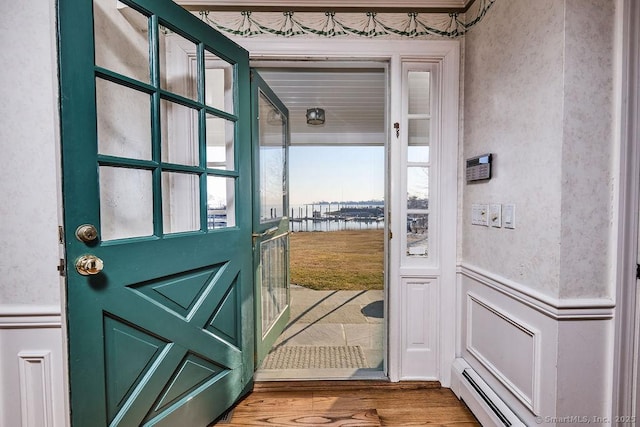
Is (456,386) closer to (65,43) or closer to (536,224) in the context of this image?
(536,224)

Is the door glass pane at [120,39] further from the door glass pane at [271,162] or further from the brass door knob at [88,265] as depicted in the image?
the brass door knob at [88,265]

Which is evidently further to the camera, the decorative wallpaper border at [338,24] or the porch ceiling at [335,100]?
the porch ceiling at [335,100]

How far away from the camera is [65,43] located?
100cm

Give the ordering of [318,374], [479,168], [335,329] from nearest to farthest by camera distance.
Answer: [479,168]
[318,374]
[335,329]

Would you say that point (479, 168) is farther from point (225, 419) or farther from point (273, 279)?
point (225, 419)

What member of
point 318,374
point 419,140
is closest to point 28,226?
point 318,374

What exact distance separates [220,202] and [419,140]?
1278mm

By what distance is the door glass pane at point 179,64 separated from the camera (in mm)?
1643

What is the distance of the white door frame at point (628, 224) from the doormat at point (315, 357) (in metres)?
1.42

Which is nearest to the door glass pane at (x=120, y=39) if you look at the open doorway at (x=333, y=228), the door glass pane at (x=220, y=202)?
the door glass pane at (x=220, y=202)

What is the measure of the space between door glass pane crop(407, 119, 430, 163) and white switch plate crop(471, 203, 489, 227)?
410 millimetres

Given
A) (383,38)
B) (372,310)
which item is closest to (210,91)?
(383,38)

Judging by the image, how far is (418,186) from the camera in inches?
74.7

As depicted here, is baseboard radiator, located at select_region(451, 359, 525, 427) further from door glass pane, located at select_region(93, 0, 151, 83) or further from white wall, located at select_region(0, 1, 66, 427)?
door glass pane, located at select_region(93, 0, 151, 83)
